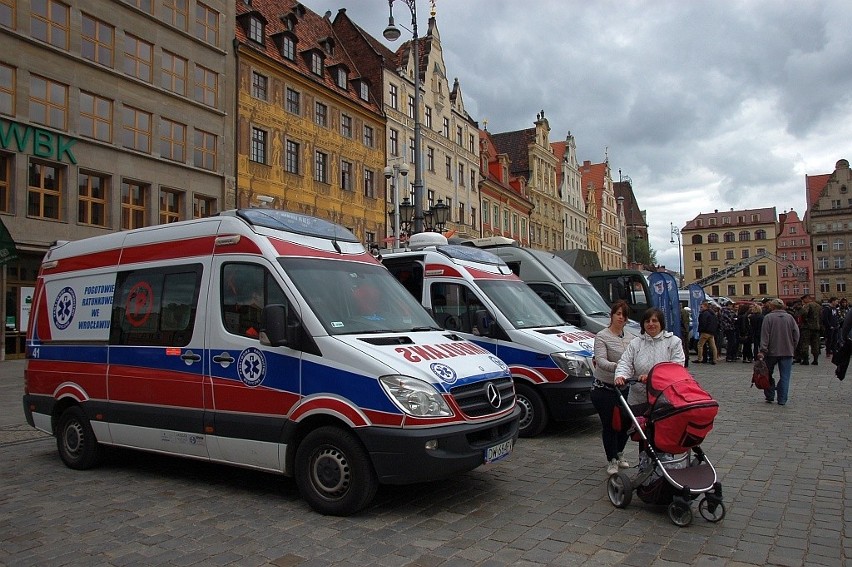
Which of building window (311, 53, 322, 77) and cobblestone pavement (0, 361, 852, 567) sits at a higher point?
building window (311, 53, 322, 77)

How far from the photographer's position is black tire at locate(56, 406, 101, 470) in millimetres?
7824

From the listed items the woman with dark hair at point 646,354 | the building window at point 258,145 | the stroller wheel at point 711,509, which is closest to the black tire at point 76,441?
the woman with dark hair at point 646,354

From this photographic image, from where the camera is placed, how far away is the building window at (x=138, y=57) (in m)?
25.8

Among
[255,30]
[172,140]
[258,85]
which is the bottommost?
[172,140]

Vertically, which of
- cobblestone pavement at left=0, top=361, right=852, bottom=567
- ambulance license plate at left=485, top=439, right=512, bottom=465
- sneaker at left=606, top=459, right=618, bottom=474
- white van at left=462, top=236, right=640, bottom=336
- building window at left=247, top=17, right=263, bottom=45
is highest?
building window at left=247, top=17, right=263, bottom=45

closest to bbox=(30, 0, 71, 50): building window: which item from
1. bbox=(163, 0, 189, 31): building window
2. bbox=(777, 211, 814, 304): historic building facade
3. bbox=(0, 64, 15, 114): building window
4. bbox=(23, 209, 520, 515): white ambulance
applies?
bbox=(0, 64, 15, 114): building window

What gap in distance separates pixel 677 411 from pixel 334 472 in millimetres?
2885

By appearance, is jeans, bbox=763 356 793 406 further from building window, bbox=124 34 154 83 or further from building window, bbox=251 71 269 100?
building window, bbox=251 71 269 100

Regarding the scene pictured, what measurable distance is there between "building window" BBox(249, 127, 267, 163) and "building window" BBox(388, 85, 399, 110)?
37.8 ft

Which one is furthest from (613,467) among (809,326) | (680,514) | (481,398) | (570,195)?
(570,195)

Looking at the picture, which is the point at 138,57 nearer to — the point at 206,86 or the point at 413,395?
the point at 206,86

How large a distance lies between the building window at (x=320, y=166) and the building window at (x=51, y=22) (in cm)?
1258

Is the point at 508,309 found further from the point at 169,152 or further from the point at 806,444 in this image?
the point at 169,152

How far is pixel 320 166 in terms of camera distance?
34.3 meters
